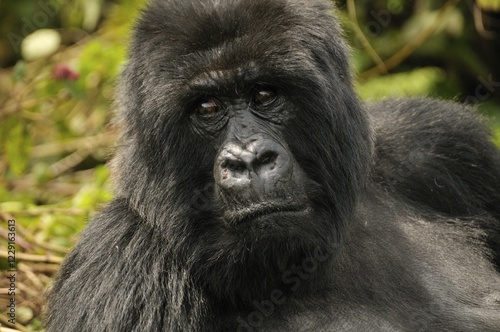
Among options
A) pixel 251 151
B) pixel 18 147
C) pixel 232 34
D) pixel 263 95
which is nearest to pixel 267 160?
pixel 251 151

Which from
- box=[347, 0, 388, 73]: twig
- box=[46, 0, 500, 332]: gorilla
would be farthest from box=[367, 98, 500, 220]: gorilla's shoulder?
box=[347, 0, 388, 73]: twig

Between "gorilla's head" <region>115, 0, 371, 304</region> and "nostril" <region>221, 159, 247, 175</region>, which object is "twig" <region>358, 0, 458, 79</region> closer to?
"gorilla's head" <region>115, 0, 371, 304</region>

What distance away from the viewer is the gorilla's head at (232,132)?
3.49m

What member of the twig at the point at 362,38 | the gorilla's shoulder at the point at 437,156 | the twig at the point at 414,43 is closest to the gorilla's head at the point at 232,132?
the gorilla's shoulder at the point at 437,156

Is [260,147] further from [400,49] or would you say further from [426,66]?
[426,66]

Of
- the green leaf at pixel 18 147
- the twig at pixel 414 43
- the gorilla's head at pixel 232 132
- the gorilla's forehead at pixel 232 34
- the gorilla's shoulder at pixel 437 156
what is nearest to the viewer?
the gorilla's head at pixel 232 132

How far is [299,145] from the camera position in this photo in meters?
3.70

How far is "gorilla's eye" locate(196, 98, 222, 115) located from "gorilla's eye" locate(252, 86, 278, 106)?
0.17 meters

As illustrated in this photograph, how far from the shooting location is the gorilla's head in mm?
3492

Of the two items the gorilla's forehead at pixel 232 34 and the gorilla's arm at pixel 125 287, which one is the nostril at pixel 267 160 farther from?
the gorilla's arm at pixel 125 287

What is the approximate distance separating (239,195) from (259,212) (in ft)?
0.36

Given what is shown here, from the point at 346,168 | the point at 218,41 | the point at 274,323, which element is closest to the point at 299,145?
the point at 346,168

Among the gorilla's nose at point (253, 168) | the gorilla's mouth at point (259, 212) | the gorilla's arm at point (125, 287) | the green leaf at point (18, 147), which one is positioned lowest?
the gorilla's arm at point (125, 287)

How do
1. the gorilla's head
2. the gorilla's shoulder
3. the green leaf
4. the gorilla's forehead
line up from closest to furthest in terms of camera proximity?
1. the gorilla's head
2. the gorilla's forehead
3. the gorilla's shoulder
4. the green leaf
